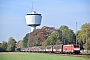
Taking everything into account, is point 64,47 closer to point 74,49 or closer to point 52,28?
point 74,49

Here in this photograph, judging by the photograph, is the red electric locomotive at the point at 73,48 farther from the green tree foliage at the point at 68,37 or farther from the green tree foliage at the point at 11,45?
the green tree foliage at the point at 11,45

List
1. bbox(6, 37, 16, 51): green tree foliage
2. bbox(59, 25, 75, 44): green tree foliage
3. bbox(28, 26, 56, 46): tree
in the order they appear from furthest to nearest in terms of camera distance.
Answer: bbox(6, 37, 16, 51): green tree foliage
bbox(28, 26, 56, 46): tree
bbox(59, 25, 75, 44): green tree foliage

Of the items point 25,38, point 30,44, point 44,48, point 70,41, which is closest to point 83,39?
point 44,48

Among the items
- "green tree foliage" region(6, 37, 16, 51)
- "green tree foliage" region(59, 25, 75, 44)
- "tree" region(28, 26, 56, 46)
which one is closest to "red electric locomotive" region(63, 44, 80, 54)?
"green tree foliage" region(59, 25, 75, 44)

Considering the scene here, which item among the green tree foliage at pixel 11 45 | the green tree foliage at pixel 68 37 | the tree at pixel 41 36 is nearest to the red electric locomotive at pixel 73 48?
the green tree foliage at pixel 68 37

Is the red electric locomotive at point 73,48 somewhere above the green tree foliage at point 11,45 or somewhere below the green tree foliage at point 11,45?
below

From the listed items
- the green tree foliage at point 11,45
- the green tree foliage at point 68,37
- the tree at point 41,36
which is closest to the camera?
the green tree foliage at point 68,37

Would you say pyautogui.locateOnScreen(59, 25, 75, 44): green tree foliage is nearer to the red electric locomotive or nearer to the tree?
the tree

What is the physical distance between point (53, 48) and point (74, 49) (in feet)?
53.6

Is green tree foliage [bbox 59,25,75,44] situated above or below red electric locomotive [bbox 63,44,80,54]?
above

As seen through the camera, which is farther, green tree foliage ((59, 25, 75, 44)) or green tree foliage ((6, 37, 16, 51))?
green tree foliage ((6, 37, 16, 51))

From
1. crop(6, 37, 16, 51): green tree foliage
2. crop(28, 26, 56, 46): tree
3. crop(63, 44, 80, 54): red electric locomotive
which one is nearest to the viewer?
crop(63, 44, 80, 54): red electric locomotive

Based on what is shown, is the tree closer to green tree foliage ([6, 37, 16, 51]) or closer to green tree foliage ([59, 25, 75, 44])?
green tree foliage ([59, 25, 75, 44])

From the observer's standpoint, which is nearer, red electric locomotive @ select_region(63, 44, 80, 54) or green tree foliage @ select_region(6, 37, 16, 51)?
red electric locomotive @ select_region(63, 44, 80, 54)
